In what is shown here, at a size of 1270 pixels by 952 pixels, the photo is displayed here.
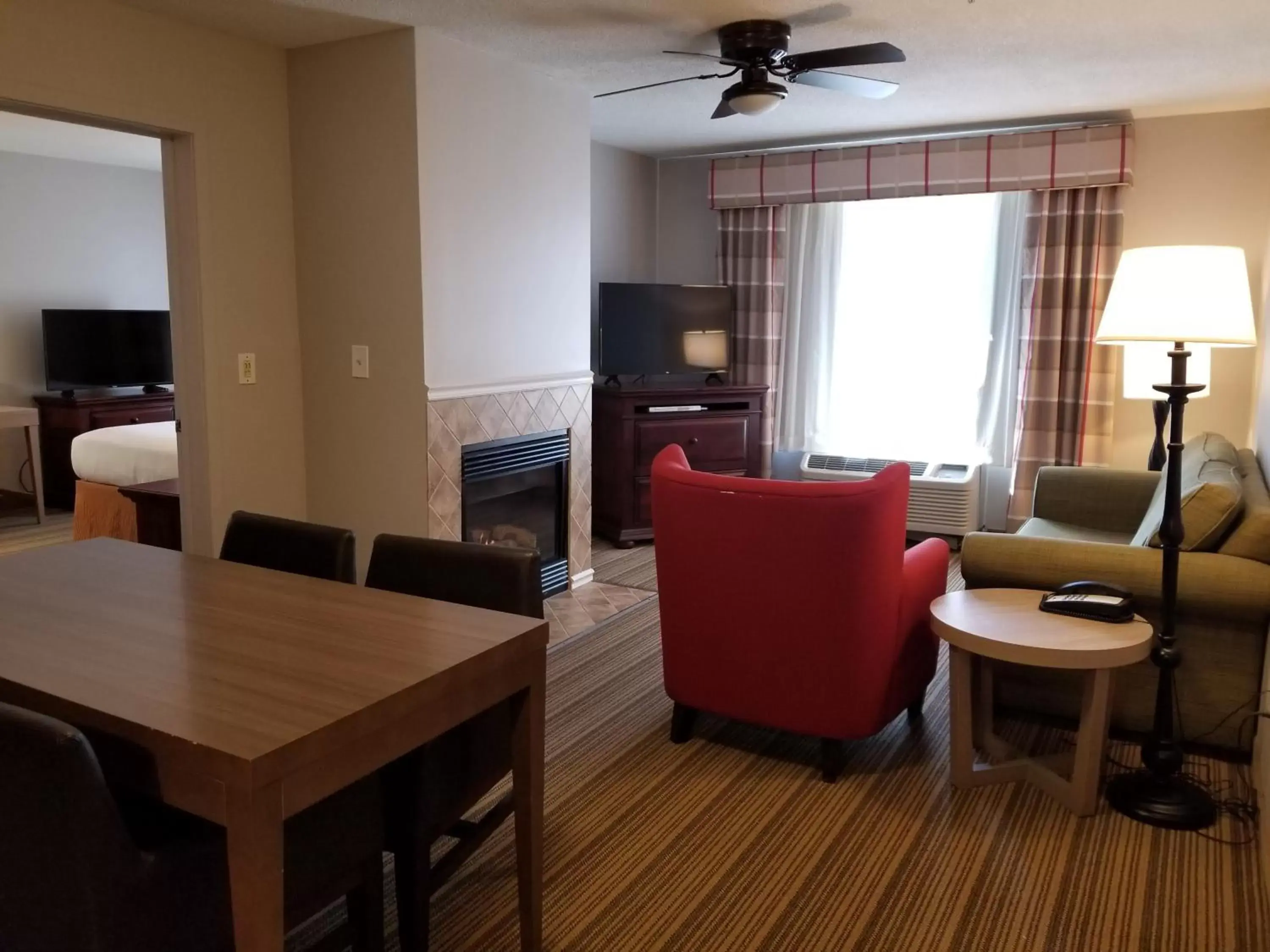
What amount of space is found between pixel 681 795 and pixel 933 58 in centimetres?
301

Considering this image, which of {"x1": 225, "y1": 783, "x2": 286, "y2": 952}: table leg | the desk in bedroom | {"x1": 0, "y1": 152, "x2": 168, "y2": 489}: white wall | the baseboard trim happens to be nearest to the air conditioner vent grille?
the baseboard trim

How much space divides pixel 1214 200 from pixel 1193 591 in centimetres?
298

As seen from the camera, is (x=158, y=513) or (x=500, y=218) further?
(x=158, y=513)

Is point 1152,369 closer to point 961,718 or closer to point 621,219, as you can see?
point 961,718

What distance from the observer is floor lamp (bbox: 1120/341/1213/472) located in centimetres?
411

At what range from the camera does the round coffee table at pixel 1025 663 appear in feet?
7.93

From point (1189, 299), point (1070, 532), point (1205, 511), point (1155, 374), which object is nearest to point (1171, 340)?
point (1189, 299)

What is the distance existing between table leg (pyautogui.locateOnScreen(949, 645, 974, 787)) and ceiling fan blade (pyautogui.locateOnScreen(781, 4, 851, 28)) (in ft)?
7.00

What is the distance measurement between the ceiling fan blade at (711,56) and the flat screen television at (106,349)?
4.14m

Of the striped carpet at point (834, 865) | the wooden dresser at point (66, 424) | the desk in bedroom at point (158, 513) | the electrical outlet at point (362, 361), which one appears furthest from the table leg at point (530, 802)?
the wooden dresser at point (66, 424)

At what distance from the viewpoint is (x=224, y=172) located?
356 cm

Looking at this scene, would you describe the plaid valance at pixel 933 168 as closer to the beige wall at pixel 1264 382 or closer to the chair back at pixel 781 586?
the beige wall at pixel 1264 382

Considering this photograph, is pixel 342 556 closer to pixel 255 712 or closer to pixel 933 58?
pixel 255 712

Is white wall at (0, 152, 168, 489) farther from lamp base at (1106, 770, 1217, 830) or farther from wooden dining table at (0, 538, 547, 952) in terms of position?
lamp base at (1106, 770, 1217, 830)
